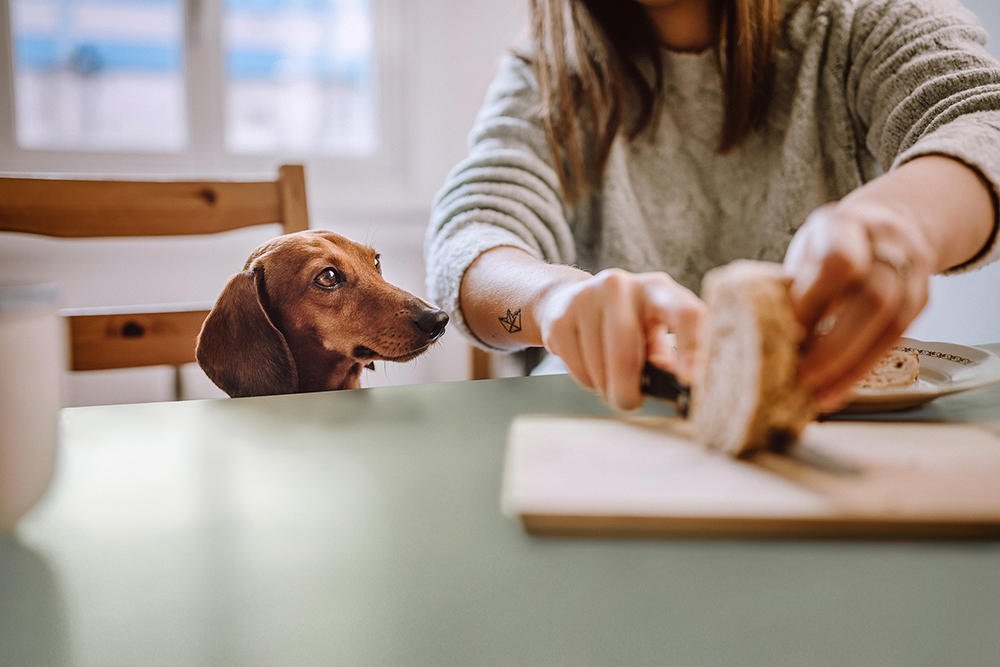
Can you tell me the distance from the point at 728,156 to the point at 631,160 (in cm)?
10

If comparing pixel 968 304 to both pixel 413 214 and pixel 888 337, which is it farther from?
pixel 413 214

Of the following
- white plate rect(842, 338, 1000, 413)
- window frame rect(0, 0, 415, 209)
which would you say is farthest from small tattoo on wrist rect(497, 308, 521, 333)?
window frame rect(0, 0, 415, 209)

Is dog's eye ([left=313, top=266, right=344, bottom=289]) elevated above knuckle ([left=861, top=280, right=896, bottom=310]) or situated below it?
above

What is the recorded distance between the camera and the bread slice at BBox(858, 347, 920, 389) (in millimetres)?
432

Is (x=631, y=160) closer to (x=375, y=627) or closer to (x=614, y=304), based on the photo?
(x=614, y=304)

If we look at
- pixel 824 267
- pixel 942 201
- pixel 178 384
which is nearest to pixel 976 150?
pixel 942 201

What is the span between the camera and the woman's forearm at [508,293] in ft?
1.65

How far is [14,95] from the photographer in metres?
1.24

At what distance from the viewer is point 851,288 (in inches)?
11.8

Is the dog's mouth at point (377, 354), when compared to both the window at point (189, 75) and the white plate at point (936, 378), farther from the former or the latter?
the window at point (189, 75)

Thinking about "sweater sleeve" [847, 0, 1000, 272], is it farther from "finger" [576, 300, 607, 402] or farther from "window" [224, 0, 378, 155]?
"window" [224, 0, 378, 155]

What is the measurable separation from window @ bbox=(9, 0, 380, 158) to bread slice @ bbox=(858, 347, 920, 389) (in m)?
1.02

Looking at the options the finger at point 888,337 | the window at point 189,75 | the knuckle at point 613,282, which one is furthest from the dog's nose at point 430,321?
the window at point 189,75

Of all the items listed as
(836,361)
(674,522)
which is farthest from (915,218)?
(674,522)
